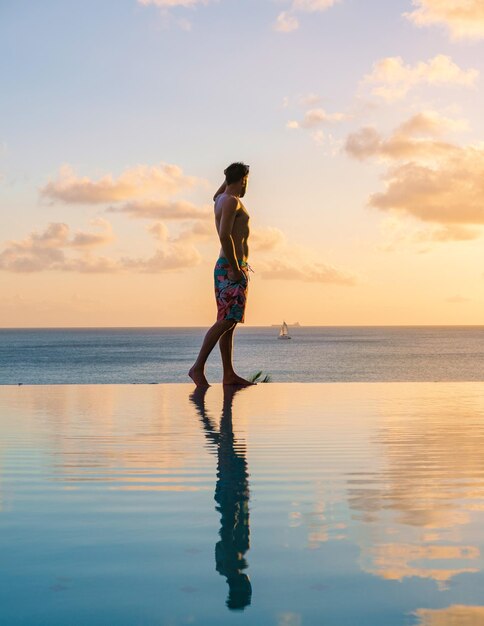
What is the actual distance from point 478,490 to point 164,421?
2.66 m

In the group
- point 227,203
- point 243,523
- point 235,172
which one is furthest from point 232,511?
point 235,172

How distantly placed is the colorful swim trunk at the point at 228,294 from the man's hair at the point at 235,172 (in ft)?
2.48

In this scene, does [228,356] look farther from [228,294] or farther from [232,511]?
[232,511]

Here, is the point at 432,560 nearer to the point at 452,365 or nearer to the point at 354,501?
the point at 354,501

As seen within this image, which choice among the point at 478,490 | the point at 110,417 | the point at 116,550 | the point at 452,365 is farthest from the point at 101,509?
the point at 452,365

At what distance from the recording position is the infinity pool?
1729mm

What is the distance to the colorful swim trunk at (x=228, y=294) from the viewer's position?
299 inches

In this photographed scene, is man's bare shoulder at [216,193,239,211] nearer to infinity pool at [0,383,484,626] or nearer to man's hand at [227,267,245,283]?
man's hand at [227,267,245,283]

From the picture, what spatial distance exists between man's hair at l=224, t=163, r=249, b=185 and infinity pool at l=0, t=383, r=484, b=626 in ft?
10.1

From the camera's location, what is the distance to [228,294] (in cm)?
759

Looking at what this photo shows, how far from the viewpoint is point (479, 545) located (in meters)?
2.22

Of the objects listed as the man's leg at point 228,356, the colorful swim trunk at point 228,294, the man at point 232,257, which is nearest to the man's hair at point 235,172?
the man at point 232,257

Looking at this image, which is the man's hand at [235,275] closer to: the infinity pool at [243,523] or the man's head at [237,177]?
the man's head at [237,177]

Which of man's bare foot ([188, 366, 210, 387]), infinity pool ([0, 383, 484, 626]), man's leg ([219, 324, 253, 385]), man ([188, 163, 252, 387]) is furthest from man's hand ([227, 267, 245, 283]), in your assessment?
infinity pool ([0, 383, 484, 626])
